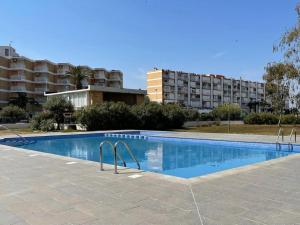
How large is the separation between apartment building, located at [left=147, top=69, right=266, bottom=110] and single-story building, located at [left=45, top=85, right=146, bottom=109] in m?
41.8

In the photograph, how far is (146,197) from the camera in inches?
198

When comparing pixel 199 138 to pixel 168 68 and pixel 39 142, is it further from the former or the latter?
pixel 168 68

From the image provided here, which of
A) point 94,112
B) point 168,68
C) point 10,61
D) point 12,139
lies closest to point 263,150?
point 12,139

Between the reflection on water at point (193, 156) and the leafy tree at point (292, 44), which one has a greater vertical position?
the leafy tree at point (292, 44)

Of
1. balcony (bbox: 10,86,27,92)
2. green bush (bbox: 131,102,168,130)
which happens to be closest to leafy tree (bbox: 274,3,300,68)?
green bush (bbox: 131,102,168,130)

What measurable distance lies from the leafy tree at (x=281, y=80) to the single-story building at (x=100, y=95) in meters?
18.9

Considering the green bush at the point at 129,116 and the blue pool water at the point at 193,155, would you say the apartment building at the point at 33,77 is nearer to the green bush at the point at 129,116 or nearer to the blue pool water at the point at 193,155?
the green bush at the point at 129,116

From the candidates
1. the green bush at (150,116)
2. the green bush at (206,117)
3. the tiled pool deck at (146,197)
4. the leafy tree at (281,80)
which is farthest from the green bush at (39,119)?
the green bush at (206,117)

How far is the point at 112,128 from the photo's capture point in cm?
2903

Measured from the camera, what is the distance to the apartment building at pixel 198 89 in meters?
81.6

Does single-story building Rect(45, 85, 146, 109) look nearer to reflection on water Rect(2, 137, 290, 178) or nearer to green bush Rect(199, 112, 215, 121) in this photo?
green bush Rect(199, 112, 215, 121)

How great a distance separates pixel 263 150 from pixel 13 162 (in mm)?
11006

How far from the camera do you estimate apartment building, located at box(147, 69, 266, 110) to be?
81.6 m

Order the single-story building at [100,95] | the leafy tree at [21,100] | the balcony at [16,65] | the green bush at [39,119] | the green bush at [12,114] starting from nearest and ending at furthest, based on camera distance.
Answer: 1. the green bush at [39,119]
2. the single-story building at [100,95]
3. the green bush at [12,114]
4. the leafy tree at [21,100]
5. the balcony at [16,65]
